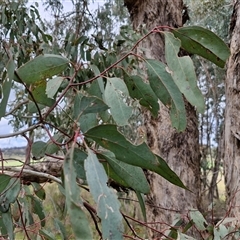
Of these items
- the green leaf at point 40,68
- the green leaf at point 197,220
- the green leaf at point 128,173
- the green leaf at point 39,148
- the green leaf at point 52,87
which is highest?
the green leaf at point 40,68

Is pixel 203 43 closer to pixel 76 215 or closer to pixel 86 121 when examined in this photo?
pixel 86 121

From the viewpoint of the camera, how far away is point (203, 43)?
25.2 inches

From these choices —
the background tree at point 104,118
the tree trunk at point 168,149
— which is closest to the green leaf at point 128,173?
the background tree at point 104,118

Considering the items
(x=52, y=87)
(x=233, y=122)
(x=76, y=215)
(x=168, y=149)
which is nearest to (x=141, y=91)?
(x=52, y=87)

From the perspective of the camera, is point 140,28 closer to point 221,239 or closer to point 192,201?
point 192,201

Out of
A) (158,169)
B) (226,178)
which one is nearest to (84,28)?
(226,178)

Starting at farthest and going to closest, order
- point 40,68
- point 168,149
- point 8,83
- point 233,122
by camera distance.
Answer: point 168,149 < point 233,122 < point 40,68 < point 8,83

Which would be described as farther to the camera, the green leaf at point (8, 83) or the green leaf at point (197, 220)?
the green leaf at point (197, 220)

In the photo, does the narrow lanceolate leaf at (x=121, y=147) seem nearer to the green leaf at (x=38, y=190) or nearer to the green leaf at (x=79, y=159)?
the green leaf at (x=79, y=159)

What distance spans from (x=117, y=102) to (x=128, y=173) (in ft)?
0.38

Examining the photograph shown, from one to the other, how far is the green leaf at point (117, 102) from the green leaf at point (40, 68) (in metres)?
0.08

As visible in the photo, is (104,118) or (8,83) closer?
(8,83)

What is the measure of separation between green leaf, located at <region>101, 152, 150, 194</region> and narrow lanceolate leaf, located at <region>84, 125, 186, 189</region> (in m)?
0.05

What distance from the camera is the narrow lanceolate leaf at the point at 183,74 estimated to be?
0.57 metres
